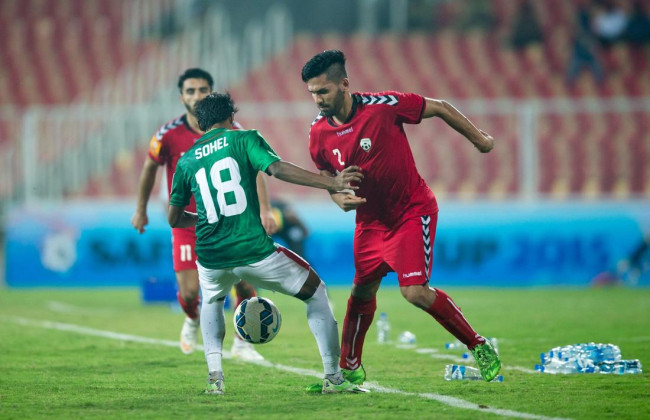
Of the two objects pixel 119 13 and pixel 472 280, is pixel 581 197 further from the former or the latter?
pixel 119 13

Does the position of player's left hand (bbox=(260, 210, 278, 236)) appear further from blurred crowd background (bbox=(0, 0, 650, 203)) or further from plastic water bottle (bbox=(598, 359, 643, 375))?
blurred crowd background (bbox=(0, 0, 650, 203))

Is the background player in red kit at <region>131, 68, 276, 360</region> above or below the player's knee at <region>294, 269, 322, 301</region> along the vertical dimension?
above

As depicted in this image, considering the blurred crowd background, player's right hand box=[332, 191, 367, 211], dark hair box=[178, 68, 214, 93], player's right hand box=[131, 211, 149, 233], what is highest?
the blurred crowd background

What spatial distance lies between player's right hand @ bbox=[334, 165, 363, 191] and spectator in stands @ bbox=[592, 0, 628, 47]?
17.1 m

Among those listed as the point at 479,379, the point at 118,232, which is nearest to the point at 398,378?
the point at 479,379

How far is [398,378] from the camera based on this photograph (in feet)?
24.9

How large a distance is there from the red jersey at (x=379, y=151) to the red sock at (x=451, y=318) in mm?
602

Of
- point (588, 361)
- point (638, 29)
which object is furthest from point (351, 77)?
point (588, 361)

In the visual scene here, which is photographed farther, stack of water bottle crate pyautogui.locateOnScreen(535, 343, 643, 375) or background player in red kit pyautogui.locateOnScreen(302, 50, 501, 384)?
stack of water bottle crate pyautogui.locateOnScreen(535, 343, 643, 375)

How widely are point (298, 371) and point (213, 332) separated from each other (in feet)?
4.44

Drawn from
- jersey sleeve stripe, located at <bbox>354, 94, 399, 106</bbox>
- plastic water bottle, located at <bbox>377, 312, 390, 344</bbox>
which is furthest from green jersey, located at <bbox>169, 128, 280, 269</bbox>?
plastic water bottle, located at <bbox>377, 312, 390, 344</bbox>

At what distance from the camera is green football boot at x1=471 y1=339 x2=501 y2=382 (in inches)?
275

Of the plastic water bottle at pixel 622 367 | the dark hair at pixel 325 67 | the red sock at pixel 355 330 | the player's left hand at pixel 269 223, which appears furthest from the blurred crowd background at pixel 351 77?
the dark hair at pixel 325 67

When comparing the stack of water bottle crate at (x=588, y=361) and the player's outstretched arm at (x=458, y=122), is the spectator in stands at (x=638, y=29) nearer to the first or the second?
the stack of water bottle crate at (x=588, y=361)
